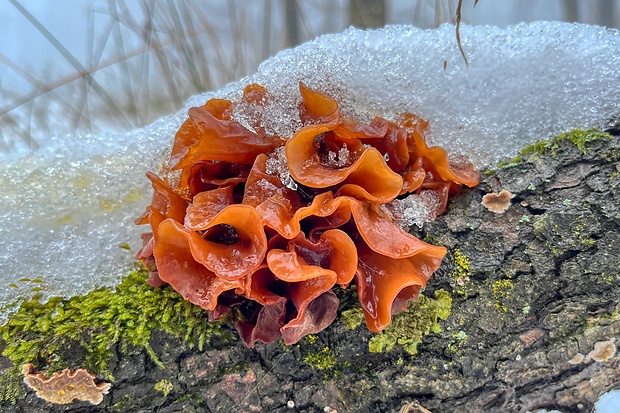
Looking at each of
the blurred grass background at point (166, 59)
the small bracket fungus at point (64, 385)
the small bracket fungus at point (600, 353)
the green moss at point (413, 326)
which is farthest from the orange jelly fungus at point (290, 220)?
the blurred grass background at point (166, 59)

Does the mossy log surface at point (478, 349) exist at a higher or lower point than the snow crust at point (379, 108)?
lower

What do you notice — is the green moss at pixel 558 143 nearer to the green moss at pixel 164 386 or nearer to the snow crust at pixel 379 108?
the snow crust at pixel 379 108

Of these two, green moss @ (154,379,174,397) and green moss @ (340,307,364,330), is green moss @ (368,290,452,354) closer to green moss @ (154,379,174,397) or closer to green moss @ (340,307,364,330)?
green moss @ (340,307,364,330)

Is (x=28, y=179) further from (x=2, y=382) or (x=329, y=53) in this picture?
(x=329, y=53)

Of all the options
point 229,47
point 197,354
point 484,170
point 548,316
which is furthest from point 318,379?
point 229,47

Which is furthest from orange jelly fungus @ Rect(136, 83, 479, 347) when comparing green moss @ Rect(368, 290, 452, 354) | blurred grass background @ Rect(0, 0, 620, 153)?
blurred grass background @ Rect(0, 0, 620, 153)

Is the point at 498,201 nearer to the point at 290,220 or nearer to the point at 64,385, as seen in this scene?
the point at 290,220
